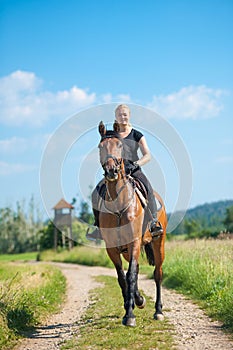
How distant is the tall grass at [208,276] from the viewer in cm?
948

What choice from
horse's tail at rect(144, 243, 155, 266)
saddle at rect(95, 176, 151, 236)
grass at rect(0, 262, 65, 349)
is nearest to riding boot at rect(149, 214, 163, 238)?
saddle at rect(95, 176, 151, 236)

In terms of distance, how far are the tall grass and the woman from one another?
7.04 ft

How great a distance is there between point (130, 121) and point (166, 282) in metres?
8.78

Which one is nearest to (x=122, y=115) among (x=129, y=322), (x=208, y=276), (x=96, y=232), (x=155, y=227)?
(x=155, y=227)

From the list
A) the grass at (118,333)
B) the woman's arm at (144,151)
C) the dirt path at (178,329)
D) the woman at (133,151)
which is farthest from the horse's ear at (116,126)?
the dirt path at (178,329)

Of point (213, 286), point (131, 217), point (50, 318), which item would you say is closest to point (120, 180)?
point (131, 217)

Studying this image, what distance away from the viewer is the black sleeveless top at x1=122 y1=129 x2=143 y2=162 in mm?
8586

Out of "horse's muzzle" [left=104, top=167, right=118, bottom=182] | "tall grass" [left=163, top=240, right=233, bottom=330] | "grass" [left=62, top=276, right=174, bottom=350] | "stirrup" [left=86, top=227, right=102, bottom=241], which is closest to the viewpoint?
"grass" [left=62, top=276, right=174, bottom=350]

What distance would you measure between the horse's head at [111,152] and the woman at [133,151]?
24.2 inches

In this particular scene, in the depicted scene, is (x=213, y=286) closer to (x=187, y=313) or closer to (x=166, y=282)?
(x=187, y=313)

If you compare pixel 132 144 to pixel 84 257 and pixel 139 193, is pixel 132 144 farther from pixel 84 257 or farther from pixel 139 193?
pixel 84 257

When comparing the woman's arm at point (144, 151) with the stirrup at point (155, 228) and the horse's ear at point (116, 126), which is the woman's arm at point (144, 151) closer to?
the horse's ear at point (116, 126)

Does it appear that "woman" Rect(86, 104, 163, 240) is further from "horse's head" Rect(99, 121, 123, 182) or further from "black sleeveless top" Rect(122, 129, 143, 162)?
"horse's head" Rect(99, 121, 123, 182)

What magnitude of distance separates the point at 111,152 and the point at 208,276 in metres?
6.28
